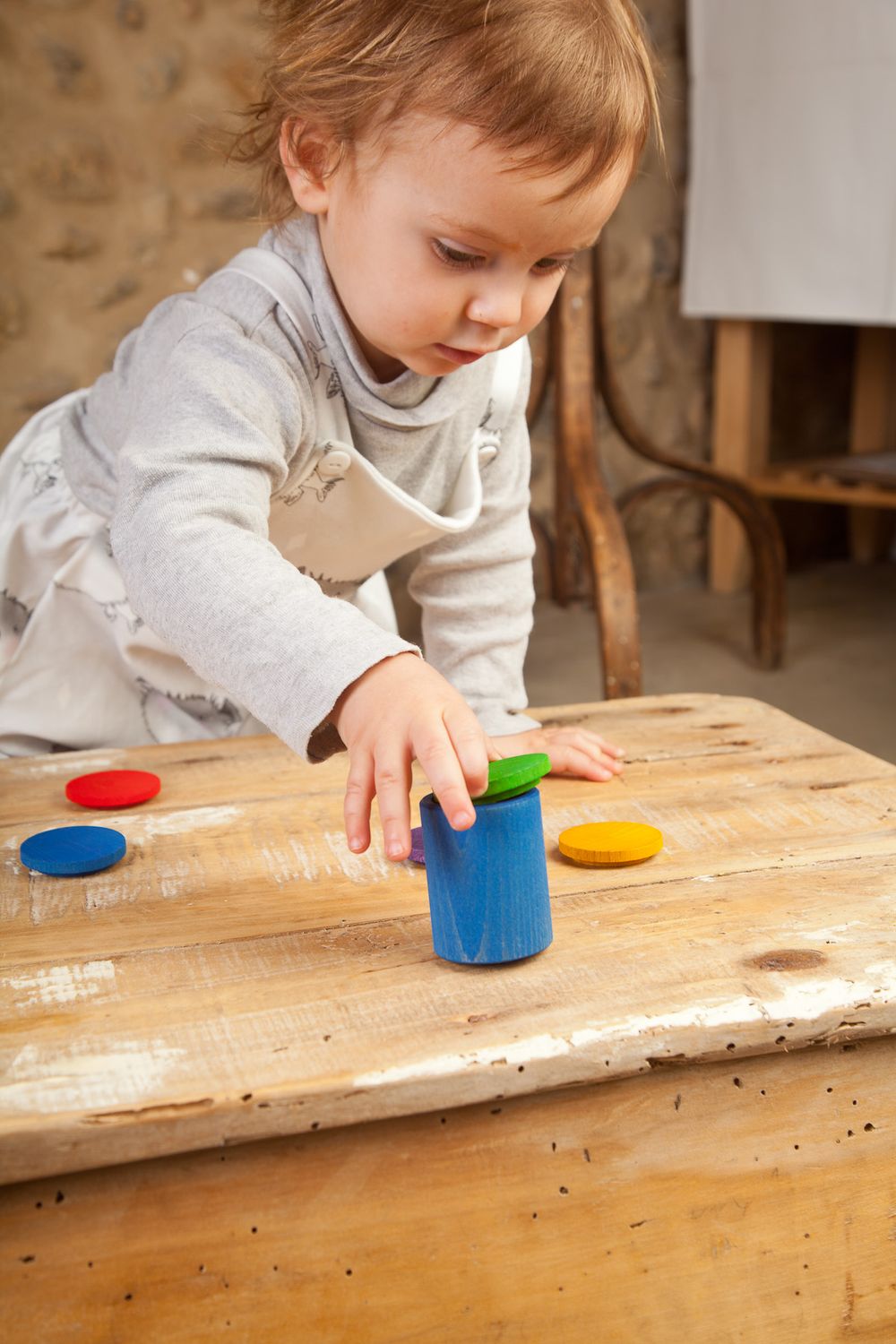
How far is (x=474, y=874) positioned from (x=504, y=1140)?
0.12 m

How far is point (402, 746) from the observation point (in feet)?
2.10

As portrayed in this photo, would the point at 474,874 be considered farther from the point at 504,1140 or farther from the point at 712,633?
the point at 712,633

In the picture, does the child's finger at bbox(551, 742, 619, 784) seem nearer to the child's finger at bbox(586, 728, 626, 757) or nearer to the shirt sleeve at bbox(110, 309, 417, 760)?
the child's finger at bbox(586, 728, 626, 757)

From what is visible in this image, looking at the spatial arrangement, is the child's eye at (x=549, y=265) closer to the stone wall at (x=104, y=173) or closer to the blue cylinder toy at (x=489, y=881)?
the blue cylinder toy at (x=489, y=881)

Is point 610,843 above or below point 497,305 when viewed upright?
below

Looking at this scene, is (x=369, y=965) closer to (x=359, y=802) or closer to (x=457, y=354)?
(x=359, y=802)

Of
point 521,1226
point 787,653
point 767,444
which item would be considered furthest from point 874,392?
point 521,1226

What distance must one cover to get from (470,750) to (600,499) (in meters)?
1.34

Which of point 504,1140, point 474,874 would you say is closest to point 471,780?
point 474,874

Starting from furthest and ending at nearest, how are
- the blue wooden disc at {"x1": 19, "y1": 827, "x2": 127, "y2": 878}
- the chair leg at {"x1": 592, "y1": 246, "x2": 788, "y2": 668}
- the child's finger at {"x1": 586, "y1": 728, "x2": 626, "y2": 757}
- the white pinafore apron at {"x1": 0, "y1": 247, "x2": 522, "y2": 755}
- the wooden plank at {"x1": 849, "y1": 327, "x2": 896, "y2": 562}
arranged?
the wooden plank at {"x1": 849, "y1": 327, "x2": 896, "y2": 562}
the chair leg at {"x1": 592, "y1": 246, "x2": 788, "y2": 668}
the white pinafore apron at {"x1": 0, "y1": 247, "x2": 522, "y2": 755}
the child's finger at {"x1": 586, "y1": 728, "x2": 626, "y2": 757}
the blue wooden disc at {"x1": 19, "y1": 827, "x2": 127, "y2": 878}

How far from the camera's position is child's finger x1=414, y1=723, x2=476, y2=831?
0.59m

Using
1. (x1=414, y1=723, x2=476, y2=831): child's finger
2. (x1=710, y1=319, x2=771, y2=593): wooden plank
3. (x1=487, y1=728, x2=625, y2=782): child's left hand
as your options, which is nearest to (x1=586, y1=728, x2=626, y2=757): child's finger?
(x1=487, y1=728, x2=625, y2=782): child's left hand

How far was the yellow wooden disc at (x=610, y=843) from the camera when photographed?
30.6 inches

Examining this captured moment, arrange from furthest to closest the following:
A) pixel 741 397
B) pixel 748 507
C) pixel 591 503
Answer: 1. pixel 741 397
2. pixel 748 507
3. pixel 591 503
